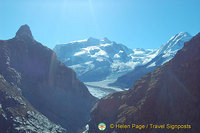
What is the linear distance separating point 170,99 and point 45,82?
9693 centimetres

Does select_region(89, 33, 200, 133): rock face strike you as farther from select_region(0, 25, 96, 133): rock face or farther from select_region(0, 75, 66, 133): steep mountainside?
select_region(0, 25, 96, 133): rock face

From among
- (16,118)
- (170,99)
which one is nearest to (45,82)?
(16,118)

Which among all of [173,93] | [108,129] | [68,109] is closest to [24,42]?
[68,109]

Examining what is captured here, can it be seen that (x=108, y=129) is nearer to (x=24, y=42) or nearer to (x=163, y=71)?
(x=163, y=71)

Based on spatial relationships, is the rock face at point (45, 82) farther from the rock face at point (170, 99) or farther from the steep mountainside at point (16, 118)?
the rock face at point (170, 99)

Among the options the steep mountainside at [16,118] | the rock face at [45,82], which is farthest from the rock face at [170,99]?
the rock face at [45,82]

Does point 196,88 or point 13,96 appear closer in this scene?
point 196,88

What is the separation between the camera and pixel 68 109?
425 ft

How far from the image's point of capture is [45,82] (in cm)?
13475

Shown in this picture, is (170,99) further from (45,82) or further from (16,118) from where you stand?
(45,82)

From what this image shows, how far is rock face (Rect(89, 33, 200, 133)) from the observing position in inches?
1885

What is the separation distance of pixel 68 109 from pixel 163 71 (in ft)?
259

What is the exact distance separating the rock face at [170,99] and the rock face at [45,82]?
51.9 meters

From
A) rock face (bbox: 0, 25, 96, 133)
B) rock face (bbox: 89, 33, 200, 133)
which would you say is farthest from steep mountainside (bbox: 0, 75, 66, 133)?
rock face (bbox: 89, 33, 200, 133)
